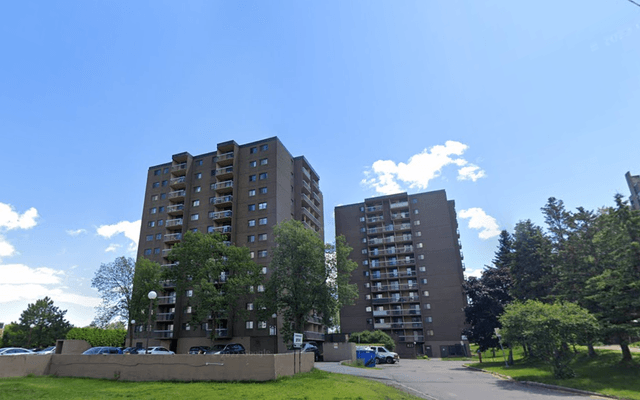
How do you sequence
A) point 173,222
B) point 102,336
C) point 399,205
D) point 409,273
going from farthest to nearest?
1. point 399,205
2. point 409,273
3. point 173,222
4. point 102,336

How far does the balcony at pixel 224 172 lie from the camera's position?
2398 inches

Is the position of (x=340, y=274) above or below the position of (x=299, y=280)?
Answer: above

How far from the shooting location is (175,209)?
62594 millimetres

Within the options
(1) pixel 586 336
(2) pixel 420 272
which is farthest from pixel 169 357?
(2) pixel 420 272

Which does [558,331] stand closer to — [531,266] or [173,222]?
[531,266]

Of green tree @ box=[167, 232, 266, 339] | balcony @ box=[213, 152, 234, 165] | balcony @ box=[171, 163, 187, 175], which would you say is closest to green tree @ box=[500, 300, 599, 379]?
green tree @ box=[167, 232, 266, 339]

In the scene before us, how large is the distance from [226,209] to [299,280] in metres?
23.3

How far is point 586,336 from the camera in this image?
79.0ft

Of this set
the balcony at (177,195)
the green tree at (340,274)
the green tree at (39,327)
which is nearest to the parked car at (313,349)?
the green tree at (340,274)

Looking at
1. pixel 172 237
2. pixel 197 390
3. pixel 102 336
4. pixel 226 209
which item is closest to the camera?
pixel 197 390

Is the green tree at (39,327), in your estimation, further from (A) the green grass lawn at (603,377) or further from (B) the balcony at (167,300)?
(A) the green grass lawn at (603,377)

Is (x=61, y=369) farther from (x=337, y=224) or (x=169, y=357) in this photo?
(x=337, y=224)

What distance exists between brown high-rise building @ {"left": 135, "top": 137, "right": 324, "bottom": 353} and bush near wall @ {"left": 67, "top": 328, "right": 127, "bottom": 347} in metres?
9.76

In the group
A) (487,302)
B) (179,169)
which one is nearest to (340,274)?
(487,302)
